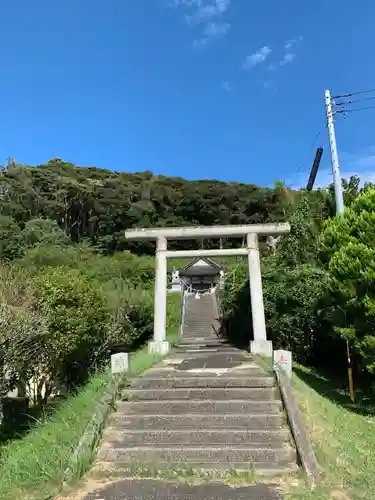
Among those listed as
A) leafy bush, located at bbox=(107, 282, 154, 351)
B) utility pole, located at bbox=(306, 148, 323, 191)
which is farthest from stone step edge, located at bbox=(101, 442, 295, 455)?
utility pole, located at bbox=(306, 148, 323, 191)

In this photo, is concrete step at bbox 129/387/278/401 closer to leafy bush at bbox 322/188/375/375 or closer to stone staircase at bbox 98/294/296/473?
stone staircase at bbox 98/294/296/473

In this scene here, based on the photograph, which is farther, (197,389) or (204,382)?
(204,382)

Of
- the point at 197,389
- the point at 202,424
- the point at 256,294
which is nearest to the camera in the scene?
the point at 202,424

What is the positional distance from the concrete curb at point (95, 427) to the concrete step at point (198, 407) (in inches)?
12.1

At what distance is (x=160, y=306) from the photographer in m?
15.3

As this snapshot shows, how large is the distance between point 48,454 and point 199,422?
2.47 meters

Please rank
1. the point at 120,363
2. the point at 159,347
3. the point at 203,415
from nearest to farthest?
the point at 203,415, the point at 120,363, the point at 159,347

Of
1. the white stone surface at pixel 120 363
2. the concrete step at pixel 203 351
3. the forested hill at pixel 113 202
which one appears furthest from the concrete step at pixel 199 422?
the forested hill at pixel 113 202

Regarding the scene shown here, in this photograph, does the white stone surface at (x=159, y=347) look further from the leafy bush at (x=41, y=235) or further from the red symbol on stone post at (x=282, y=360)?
the leafy bush at (x=41, y=235)

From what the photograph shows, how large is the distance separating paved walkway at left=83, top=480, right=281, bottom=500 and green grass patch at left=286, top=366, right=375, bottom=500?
0.41 m

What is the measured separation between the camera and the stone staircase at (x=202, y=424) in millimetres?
6340

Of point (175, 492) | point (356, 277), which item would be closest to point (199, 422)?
point (175, 492)

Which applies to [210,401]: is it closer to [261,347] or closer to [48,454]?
[48,454]

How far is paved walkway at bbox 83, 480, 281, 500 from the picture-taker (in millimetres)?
5352
